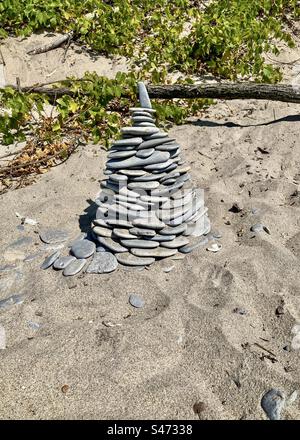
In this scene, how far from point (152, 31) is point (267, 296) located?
17.9 feet

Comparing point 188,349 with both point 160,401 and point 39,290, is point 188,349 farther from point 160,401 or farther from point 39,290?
point 39,290

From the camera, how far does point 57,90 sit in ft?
17.7

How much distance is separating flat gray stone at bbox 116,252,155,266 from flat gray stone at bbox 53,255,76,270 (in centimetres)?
33

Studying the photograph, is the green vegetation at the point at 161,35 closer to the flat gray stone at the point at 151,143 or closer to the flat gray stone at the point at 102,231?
the flat gray stone at the point at 151,143

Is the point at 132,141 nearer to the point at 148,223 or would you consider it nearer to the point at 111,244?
the point at 148,223

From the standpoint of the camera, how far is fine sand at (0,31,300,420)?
212 cm

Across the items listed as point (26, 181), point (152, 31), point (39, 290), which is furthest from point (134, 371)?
point (152, 31)

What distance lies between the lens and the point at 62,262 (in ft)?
10.1

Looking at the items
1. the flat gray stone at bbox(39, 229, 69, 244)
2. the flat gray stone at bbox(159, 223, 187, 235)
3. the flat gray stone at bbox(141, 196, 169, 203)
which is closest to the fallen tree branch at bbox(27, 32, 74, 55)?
the flat gray stone at bbox(39, 229, 69, 244)

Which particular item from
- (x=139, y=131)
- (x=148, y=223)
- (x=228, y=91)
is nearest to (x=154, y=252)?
(x=148, y=223)

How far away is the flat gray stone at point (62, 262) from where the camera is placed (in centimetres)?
304

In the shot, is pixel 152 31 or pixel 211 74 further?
pixel 152 31

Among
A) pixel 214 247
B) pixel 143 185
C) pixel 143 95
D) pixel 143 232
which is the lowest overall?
pixel 214 247

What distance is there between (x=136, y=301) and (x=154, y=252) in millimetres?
454
